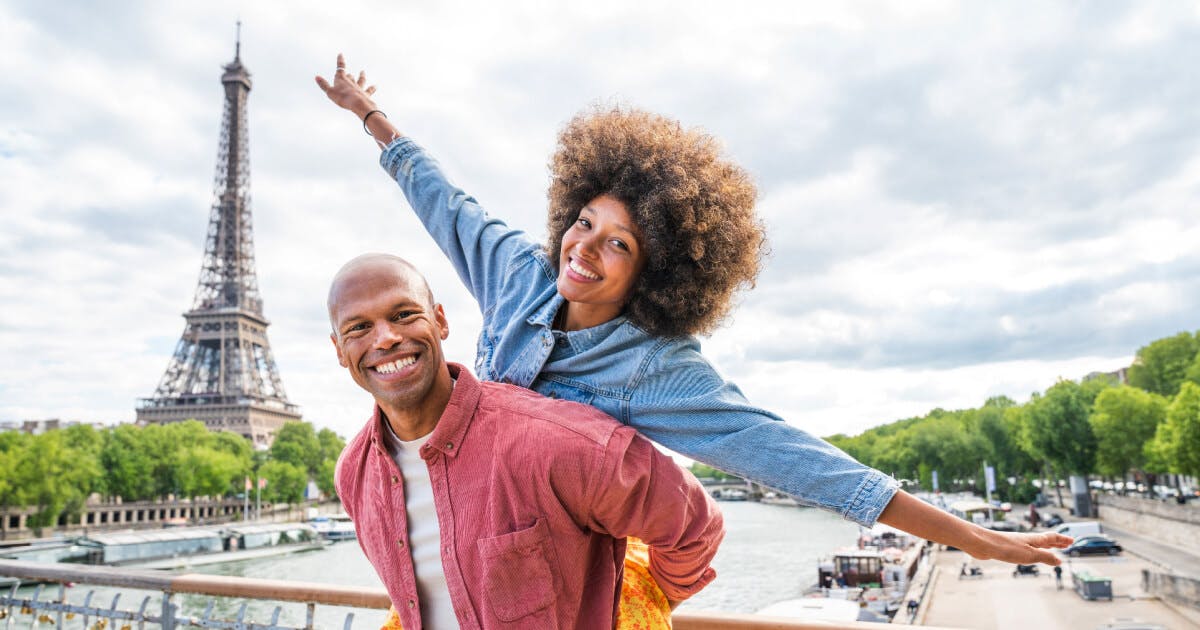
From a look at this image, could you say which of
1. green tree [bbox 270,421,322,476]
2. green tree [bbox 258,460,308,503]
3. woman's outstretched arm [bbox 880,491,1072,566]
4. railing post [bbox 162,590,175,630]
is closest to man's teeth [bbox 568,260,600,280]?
woman's outstretched arm [bbox 880,491,1072,566]

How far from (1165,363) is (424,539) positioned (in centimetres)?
4693

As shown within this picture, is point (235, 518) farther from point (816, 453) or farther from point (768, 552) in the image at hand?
point (816, 453)

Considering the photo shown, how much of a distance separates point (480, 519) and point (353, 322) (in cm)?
48

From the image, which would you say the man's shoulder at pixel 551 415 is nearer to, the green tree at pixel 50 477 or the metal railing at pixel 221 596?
the metal railing at pixel 221 596

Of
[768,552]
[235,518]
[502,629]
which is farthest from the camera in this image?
[235,518]

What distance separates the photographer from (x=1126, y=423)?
33062mm

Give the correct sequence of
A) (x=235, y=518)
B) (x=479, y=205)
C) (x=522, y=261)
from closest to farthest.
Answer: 1. (x=522, y=261)
2. (x=479, y=205)
3. (x=235, y=518)

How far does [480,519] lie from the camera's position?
66.6 inches

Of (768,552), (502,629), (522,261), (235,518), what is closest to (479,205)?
(522,261)

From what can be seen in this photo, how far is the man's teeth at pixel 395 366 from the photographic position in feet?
5.64

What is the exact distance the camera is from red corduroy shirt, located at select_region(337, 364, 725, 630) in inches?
65.1

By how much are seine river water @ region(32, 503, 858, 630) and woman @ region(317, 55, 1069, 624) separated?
47.7ft

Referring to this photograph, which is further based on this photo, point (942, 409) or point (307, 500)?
point (942, 409)

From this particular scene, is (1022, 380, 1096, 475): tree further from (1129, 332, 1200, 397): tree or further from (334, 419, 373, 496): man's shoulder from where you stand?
(334, 419, 373, 496): man's shoulder
